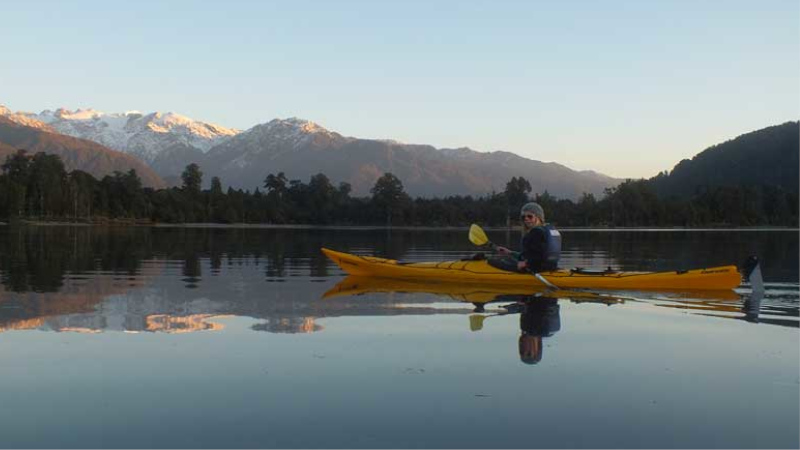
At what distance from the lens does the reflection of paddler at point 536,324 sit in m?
9.80

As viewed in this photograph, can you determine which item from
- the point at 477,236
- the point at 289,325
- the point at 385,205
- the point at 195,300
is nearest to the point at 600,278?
the point at 477,236

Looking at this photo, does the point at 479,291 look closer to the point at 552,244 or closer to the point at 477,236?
the point at 552,244

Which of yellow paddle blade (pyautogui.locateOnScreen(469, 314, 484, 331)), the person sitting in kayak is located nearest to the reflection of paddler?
yellow paddle blade (pyautogui.locateOnScreen(469, 314, 484, 331))

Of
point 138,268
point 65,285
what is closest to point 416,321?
point 65,285

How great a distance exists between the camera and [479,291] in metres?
17.9

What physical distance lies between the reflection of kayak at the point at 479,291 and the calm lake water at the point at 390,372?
32.0 inches

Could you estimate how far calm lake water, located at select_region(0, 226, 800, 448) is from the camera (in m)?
6.38

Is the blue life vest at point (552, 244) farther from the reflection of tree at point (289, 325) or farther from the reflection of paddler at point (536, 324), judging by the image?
the reflection of tree at point (289, 325)

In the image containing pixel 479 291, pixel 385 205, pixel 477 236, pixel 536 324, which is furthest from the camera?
pixel 385 205

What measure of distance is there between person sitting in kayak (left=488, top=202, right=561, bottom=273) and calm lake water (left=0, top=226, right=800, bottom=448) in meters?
1.99

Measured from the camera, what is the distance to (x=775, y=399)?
7.50m

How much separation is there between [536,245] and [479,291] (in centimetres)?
185

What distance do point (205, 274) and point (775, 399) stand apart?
17386 millimetres

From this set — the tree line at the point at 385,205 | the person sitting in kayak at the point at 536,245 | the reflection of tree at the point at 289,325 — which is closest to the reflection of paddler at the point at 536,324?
the person sitting in kayak at the point at 536,245
